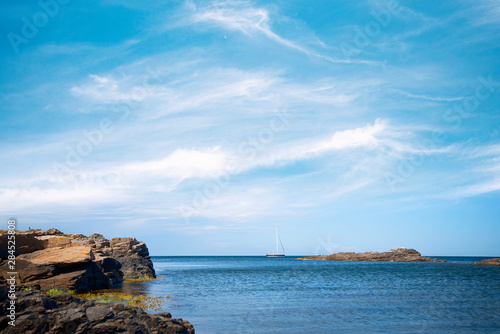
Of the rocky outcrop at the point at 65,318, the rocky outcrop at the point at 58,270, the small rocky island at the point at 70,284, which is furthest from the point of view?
the rocky outcrop at the point at 58,270

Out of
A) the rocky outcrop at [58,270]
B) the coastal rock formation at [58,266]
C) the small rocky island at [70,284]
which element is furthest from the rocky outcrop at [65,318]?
the coastal rock formation at [58,266]

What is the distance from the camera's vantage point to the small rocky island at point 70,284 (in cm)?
1568

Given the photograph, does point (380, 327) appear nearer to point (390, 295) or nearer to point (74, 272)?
point (390, 295)

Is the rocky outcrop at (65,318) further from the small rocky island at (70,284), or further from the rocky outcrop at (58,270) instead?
the rocky outcrop at (58,270)

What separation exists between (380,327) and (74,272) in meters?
30.5

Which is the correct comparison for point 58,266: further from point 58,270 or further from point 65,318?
point 65,318

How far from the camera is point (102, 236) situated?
83.8m

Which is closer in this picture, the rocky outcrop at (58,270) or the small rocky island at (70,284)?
the small rocky island at (70,284)

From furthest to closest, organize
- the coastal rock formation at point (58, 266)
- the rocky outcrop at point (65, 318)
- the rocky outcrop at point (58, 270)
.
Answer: the coastal rock formation at point (58, 266)
the rocky outcrop at point (58, 270)
the rocky outcrop at point (65, 318)

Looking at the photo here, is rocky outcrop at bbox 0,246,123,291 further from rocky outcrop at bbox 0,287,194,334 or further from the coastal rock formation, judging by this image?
rocky outcrop at bbox 0,287,194,334

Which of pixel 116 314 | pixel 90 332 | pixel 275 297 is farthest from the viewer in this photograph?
pixel 275 297

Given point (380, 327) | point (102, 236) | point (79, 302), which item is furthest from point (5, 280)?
point (102, 236)

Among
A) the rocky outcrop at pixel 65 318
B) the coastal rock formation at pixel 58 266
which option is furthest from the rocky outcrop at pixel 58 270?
the rocky outcrop at pixel 65 318

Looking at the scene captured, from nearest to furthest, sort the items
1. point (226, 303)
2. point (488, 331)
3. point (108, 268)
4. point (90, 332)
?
point (90, 332) < point (488, 331) < point (226, 303) < point (108, 268)
